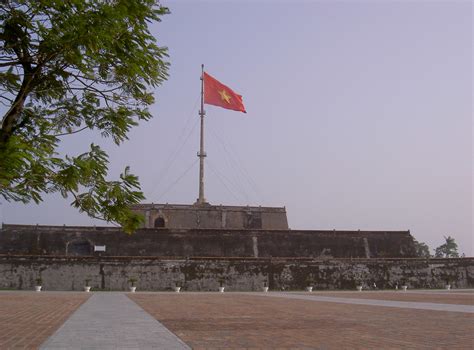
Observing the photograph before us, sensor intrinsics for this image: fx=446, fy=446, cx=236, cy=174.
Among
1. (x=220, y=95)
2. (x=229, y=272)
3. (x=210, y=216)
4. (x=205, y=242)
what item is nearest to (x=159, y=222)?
(x=210, y=216)

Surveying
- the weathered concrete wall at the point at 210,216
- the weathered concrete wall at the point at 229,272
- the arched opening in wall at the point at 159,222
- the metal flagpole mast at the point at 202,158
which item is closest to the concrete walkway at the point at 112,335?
the weathered concrete wall at the point at 229,272

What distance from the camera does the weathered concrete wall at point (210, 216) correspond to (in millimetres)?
32250

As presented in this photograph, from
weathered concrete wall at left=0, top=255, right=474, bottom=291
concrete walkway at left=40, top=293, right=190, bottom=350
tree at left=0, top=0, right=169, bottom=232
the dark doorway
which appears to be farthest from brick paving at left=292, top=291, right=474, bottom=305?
the dark doorway

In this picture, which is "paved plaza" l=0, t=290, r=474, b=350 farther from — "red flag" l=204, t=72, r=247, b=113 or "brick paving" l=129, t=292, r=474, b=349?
"red flag" l=204, t=72, r=247, b=113

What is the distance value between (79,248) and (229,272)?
9802 millimetres

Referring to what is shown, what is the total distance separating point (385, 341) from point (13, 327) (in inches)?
208

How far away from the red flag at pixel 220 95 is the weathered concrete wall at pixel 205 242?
8.56 metres

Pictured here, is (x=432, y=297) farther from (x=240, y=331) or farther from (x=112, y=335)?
(x=112, y=335)

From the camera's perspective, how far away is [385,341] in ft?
18.1

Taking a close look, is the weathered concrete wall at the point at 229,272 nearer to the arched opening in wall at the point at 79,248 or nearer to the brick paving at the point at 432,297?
the arched opening in wall at the point at 79,248

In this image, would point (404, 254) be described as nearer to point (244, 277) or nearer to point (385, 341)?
point (244, 277)

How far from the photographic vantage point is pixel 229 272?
25.7 m

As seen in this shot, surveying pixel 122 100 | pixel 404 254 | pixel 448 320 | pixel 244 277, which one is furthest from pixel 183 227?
pixel 122 100

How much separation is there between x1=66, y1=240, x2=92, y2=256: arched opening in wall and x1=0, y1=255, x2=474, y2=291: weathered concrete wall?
3589 millimetres
